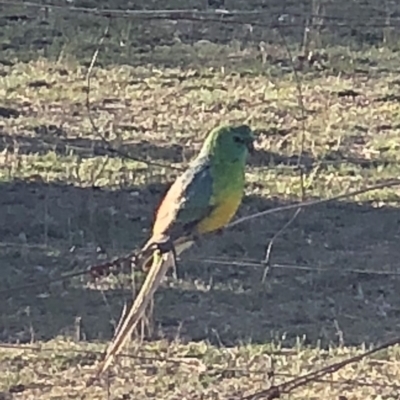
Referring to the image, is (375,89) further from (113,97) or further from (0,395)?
(0,395)

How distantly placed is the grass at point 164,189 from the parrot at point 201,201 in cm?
73

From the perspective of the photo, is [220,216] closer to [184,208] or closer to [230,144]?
[184,208]

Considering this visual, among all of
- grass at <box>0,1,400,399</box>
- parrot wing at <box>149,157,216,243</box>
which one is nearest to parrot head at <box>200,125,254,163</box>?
parrot wing at <box>149,157,216,243</box>

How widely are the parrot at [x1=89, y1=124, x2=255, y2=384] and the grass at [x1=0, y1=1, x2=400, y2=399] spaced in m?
0.73

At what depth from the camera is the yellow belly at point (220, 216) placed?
4.48 meters

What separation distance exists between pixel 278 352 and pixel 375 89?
16.3ft

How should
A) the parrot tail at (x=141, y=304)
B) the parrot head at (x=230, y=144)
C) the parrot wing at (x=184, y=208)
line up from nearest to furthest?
1. the parrot tail at (x=141, y=304)
2. the parrot wing at (x=184, y=208)
3. the parrot head at (x=230, y=144)

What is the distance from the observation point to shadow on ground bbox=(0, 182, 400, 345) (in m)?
6.57

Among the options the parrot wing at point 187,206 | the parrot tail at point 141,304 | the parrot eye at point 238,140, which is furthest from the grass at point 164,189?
the parrot tail at point 141,304

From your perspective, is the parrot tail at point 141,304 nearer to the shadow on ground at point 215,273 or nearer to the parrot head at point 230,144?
the parrot head at point 230,144

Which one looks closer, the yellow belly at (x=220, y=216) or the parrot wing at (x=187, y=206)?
the parrot wing at (x=187, y=206)

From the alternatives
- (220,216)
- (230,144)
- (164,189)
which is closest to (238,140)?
(230,144)

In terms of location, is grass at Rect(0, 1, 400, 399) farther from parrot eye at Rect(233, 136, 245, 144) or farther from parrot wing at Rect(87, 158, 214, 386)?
parrot eye at Rect(233, 136, 245, 144)

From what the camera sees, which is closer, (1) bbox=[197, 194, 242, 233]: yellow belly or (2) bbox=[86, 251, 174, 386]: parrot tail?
(2) bbox=[86, 251, 174, 386]: parrot tail
